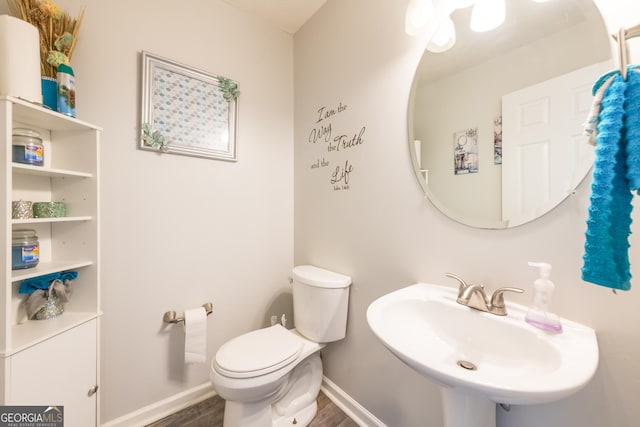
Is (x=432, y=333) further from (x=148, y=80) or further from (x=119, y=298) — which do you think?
(x=148, y=80)

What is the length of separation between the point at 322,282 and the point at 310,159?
816 millimetres

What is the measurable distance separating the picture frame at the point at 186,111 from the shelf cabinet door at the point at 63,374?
894 mm

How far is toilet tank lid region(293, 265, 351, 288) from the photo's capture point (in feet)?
4.19

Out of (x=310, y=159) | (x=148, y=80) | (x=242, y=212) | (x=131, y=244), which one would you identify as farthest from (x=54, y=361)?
(x=310, y=159)

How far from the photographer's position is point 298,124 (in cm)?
174

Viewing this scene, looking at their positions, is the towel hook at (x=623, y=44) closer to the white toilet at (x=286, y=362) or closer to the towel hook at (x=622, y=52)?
the towel hook at (x=622, y=52)

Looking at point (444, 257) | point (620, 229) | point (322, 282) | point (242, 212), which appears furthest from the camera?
point (242, 212)

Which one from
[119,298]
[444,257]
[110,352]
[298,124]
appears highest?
[298,124]

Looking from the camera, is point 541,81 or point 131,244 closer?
point 541,81

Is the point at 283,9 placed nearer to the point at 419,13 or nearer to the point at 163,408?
the point at 419,13

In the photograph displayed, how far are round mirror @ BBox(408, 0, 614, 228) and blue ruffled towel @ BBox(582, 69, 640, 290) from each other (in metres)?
0.18

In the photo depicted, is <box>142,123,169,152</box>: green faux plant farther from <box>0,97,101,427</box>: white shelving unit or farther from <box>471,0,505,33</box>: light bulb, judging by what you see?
<box>471,0,505,33</box>: light bulb

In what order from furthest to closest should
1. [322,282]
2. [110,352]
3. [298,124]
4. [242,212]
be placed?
[298,124], [242,212], [322,282], [110,352]

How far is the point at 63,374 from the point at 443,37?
1933mm
